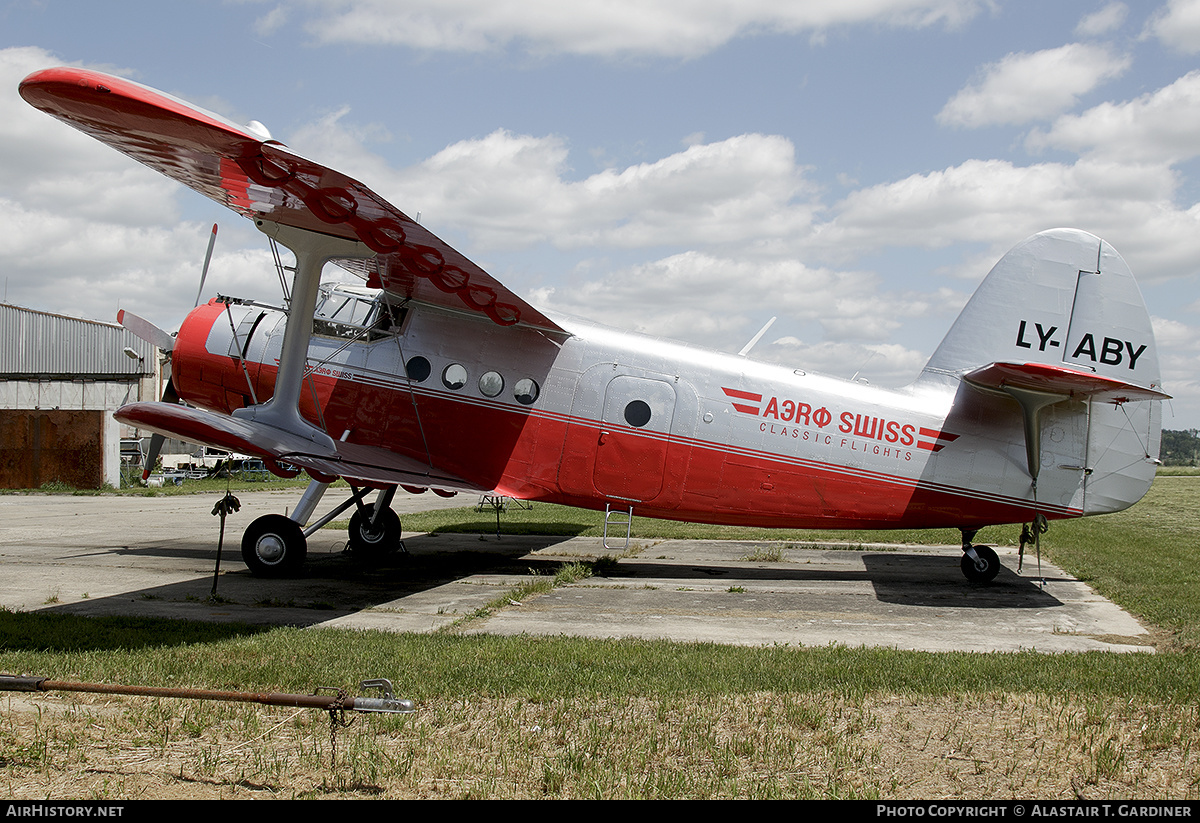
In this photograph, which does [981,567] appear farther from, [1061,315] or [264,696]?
[264,696]

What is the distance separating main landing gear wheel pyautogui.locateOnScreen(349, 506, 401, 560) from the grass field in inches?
232

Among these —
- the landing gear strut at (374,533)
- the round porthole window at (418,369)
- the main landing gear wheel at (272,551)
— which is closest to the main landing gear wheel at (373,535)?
the landing gear strut at (374,533)

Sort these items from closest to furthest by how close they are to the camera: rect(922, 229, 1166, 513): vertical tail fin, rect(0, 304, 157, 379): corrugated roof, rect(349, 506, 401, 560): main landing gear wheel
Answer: rect(922, 229, 1166, 513): vertical tail fin, rect(349, 506, 401, 560): main landing gear wheel, rect(0, 304, 157, 379): corrugated roof

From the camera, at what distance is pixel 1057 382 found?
34.7ft

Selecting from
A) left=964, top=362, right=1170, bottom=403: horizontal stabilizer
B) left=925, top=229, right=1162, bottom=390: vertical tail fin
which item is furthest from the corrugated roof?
left=964, top=362, right=1170, bottom=403: horizontal stabilizer

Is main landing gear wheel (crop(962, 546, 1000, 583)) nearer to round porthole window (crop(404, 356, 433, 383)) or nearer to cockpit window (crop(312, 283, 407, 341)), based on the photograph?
round porthole window (crop(404, 356, 433, 383))

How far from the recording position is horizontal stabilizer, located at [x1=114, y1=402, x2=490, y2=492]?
28.0 ft

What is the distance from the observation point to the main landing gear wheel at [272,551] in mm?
10727

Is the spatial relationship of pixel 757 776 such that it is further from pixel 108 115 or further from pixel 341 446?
pixel 341 446

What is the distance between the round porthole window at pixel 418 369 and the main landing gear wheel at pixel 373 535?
283 centimetres

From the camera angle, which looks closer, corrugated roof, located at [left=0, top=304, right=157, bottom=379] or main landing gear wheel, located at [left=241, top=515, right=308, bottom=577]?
main landing gear wheel, located at [left=241, top=515, right=308, bottom=577]

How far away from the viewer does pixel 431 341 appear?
1163cm

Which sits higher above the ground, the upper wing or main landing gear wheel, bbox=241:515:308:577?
the upper wing

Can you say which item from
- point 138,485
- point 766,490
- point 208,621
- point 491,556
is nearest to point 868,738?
point 208,621
